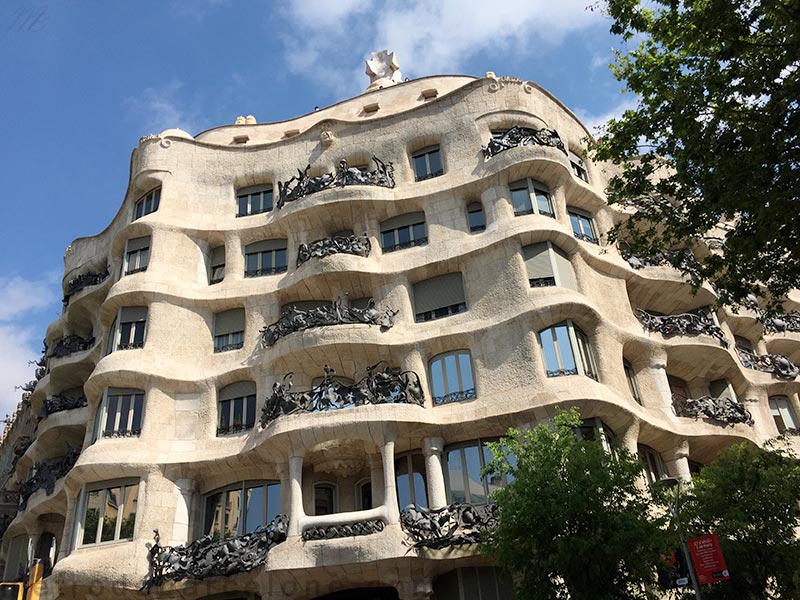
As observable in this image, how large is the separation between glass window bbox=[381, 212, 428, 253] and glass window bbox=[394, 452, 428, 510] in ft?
25.4

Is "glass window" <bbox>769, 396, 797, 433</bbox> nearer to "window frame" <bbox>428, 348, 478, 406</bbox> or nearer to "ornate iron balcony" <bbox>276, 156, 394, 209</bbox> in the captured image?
"window frame" <bbox>428, 348, 478, 406</bbox>

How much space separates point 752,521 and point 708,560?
10.6ft

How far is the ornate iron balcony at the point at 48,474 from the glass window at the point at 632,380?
1943cm

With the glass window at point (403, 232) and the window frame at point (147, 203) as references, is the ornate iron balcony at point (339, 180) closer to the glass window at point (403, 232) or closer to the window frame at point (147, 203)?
the glass window at point (403, 232)

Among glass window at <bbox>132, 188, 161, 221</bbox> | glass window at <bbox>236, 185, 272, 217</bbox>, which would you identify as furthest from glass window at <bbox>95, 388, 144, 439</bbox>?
glass window at <bbox>236, 185, 272, 217</bbox>

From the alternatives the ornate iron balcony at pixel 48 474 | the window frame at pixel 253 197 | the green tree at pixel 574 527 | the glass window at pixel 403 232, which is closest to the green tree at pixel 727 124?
the green tree at pixel 574 527

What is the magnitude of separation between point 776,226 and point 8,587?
49.2 feet

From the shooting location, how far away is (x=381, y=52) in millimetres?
37219

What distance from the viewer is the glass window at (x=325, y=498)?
78.2 feet

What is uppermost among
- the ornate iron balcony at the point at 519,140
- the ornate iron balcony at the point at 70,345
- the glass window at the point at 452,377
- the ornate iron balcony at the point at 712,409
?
the ornate iron balcony at the point at 519,140

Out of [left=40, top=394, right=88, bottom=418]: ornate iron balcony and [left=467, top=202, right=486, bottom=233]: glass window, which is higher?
[left=467, top=202, right=486, bottom=233]: glass window

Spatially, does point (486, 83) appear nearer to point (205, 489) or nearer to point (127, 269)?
point (127, 269)

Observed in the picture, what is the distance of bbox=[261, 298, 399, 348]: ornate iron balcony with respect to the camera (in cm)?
2458

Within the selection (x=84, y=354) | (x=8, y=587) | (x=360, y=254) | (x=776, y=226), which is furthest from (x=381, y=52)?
(x=8, y=587)
